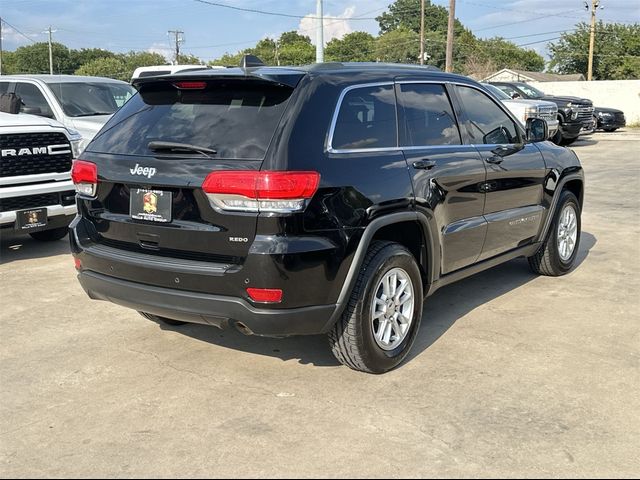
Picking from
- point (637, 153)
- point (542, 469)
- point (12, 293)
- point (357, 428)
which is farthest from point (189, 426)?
point (637, 153)

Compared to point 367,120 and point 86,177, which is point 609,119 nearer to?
point 367,120

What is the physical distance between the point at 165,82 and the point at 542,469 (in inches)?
118

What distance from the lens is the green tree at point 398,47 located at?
89037 millimetres

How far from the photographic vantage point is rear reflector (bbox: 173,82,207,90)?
Answer: 390cm

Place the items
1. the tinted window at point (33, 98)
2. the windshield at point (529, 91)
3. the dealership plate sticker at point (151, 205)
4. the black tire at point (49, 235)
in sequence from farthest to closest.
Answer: the windshield at point (529, 91) < the tinted window at point (33, 98) < the black tire at point (49, 235) < the dealership plate sticker at point (151, 205)

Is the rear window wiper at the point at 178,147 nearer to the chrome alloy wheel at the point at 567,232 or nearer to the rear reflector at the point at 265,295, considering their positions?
the rear reflector at the point at 265,295

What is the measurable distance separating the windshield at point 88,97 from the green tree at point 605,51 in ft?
186

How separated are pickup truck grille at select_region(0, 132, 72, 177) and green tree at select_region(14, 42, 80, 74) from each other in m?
93.7

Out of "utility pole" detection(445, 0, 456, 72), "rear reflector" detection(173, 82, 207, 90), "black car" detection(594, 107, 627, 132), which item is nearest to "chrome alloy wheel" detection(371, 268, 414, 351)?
"rear reflector" detection(173, 82, 207, 90)

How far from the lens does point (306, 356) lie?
4465 mm

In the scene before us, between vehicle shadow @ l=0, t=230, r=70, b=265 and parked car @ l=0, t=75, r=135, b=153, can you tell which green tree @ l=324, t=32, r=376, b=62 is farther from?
vehicle shadow @ l=0, t=230, r=70, b=265

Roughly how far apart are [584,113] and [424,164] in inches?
715

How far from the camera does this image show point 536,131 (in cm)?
591

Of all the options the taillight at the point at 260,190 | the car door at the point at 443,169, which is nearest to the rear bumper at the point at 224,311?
the taillight at the point at 260,190
